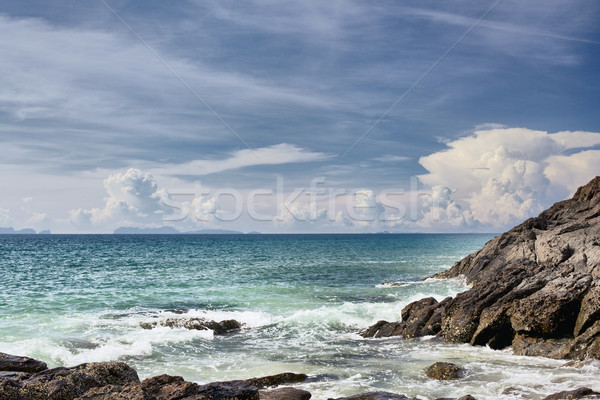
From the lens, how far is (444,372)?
13.1 meters

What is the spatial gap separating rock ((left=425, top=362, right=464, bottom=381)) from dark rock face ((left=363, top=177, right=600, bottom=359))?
3722 millimetres

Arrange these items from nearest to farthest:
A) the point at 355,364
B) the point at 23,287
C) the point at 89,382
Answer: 1. the point at 89,382
2. the point at 355,364
3. the point at 23,287

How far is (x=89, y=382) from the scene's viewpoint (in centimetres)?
905

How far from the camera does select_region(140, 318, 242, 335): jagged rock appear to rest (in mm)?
21219

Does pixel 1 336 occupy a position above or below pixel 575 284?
below

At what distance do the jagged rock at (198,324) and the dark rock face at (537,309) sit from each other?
654cm

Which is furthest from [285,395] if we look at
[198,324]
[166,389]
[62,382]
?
[198,324]

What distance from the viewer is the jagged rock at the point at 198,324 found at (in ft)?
69.6

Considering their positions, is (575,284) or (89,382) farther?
(575,284)

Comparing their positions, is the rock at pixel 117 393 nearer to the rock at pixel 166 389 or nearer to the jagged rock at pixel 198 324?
the rock at pixel 166 389

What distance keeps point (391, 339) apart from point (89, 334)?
1298 cm

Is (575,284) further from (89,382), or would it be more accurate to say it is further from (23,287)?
(23,287)

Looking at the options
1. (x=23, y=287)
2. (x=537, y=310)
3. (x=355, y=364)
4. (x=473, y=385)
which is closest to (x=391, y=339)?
(x=355, y=364)

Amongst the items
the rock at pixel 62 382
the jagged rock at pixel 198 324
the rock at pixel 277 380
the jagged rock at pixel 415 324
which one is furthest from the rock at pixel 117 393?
the jagged rock at pixel 415 324
